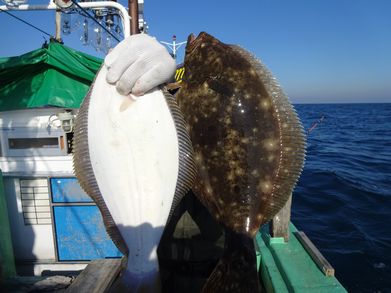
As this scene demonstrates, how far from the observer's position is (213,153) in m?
1.75

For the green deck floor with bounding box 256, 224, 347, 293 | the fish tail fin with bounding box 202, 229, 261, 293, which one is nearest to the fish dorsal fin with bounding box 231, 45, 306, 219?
the fish tail fin with bounding box 202, 229, 261, 293

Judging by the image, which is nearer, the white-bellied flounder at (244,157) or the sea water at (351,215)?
the white-bellied flounder at (244,157)

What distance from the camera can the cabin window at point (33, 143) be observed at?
3855mm

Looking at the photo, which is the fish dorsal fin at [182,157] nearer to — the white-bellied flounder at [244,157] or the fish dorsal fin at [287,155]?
the white-bellied flounder at [244,157]

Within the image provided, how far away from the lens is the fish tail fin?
5.25ft

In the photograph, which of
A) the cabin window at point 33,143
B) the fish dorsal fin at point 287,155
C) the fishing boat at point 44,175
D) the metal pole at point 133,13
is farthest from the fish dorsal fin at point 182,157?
the cabin window at point 33,143

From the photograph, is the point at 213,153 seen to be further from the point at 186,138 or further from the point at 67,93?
the point at 67,93

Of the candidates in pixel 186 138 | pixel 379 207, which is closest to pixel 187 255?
pixel 186 138

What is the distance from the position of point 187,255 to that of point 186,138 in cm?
119

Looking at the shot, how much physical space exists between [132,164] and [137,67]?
511 millimetres

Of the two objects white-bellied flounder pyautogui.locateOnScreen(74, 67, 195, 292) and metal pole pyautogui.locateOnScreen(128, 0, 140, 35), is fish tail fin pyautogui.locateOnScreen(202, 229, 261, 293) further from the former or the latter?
metal pole pyautogui.locateOnScreen(128, 0, 140, 35)

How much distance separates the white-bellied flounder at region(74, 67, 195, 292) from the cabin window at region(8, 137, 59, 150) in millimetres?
2657

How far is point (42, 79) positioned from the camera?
3.74 m

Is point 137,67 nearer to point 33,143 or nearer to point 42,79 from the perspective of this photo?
point 42,79
